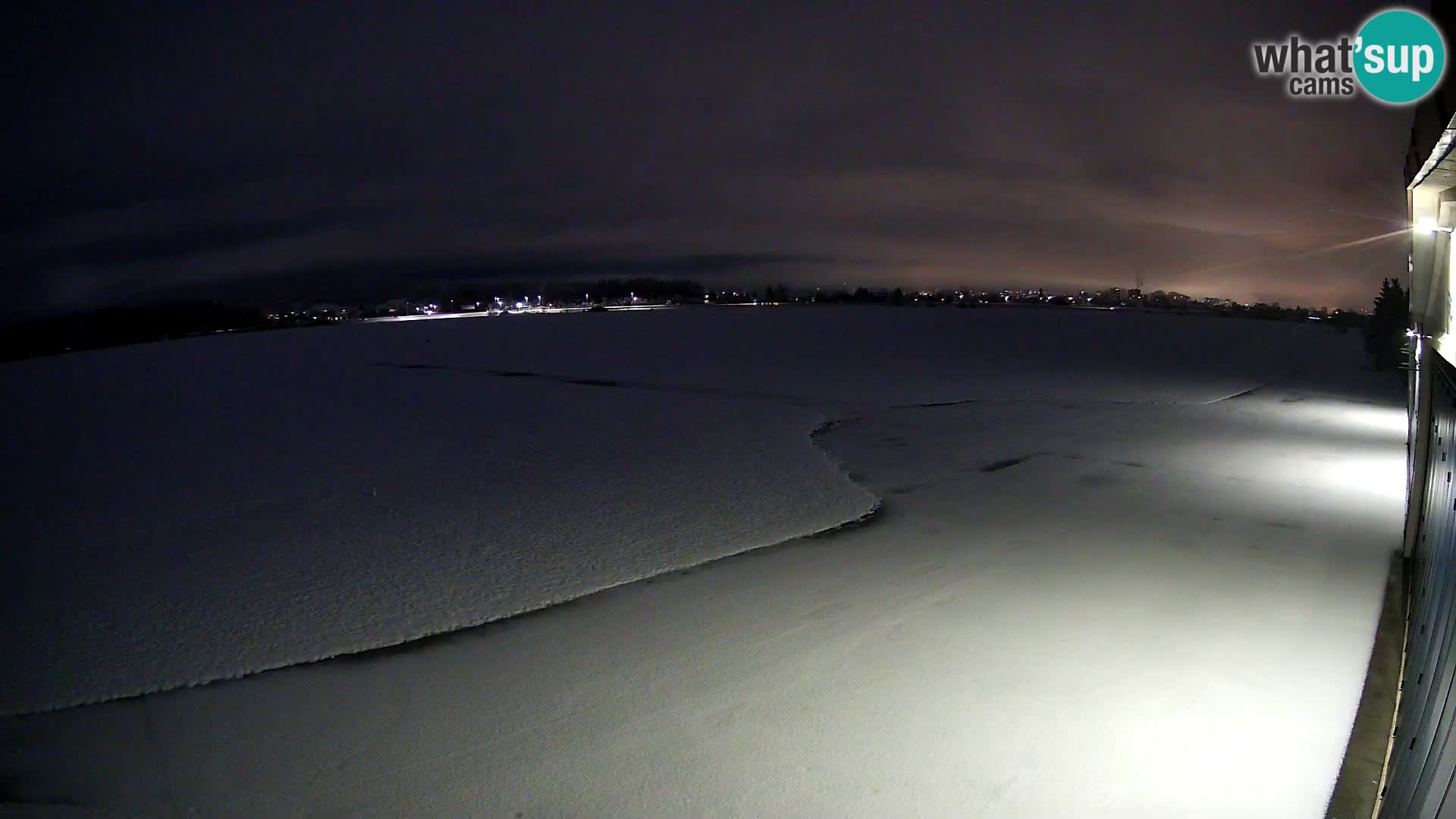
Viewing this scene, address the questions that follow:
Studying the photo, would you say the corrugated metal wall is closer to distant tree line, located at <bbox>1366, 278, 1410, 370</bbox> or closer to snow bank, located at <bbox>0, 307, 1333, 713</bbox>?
snow bank, located at <bbox>0, 307, 1333, 713</bbox>

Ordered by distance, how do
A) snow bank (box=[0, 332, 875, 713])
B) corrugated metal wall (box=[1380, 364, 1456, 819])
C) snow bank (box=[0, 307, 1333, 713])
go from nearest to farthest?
corrugated metal wall (box=[1380, 364, 1456, 819])
snow bank (box=[0, 332, 875, 713])
snow bank (box=[0, 307, 1333, 713])

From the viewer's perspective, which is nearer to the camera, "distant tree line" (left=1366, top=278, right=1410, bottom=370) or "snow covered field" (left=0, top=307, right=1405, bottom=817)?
"snow covered field" (left=0, top=307, right=1405, bottom=817)

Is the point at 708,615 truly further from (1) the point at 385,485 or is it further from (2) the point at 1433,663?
(1) the point at 385,485

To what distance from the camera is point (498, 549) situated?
7.09 meters

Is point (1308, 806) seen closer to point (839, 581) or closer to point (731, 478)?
point (839, 581)

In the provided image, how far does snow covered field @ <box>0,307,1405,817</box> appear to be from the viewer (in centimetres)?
361

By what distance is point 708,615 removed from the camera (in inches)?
214

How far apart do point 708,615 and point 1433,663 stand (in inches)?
136

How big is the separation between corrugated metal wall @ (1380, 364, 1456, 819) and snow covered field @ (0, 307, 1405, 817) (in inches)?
20.3

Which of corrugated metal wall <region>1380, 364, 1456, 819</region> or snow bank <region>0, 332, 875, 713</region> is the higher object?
corrugated metal wall <region>1380, 364, 1456, 819</region>

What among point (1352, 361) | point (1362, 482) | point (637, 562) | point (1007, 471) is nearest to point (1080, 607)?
point (637, 562)

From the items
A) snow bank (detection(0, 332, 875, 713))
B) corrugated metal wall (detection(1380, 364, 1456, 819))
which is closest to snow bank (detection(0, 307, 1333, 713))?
snow bank (detection(0, 332, 875, 713))

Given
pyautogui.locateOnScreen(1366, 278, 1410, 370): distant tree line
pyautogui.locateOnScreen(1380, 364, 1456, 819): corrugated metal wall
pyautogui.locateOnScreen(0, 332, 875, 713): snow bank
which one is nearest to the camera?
pyautogui.locateOnScreen(1380, 364, 1456, 819): corrugated metal wall

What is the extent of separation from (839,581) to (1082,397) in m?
12.5
